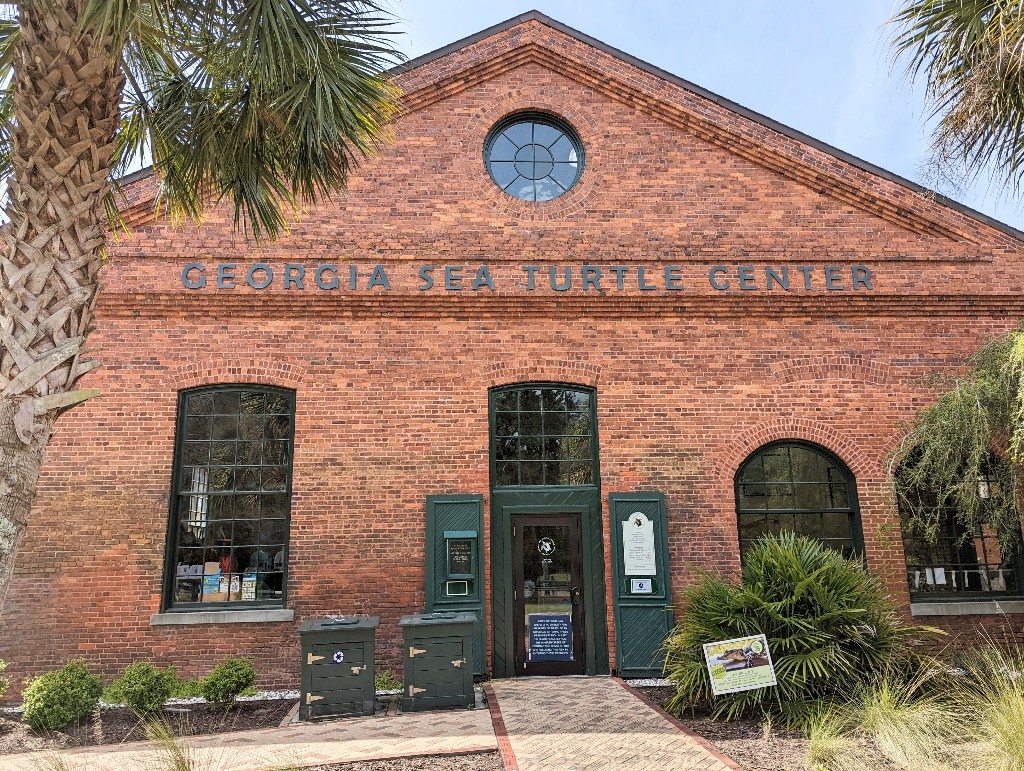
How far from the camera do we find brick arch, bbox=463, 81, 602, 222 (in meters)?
11.6

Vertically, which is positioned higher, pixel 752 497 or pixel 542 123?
pixel 542 123

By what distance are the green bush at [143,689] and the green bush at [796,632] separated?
220 inches

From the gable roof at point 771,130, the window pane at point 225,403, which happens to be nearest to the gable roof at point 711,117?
the gable roof at point 771,130

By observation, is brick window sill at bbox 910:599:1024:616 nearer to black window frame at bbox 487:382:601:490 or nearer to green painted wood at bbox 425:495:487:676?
black window frame at bbox 487:382:601:490

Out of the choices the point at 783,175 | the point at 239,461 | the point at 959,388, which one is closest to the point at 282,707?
the point at 239,461

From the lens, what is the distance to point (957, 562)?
11.1 metres

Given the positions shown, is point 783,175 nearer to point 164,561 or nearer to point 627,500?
point 627,500

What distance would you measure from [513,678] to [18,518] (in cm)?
677

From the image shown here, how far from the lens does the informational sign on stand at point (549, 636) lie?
10.5 m

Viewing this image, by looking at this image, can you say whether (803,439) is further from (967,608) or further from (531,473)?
(531,473)

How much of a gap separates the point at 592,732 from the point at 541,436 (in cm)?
449

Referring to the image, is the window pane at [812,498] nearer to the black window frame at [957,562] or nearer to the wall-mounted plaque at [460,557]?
the black window frame at [957,562]

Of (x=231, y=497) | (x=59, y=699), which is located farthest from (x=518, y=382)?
(x=59, y=699)

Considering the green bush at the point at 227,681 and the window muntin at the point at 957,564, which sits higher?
the window muntin at the point at 957,564
